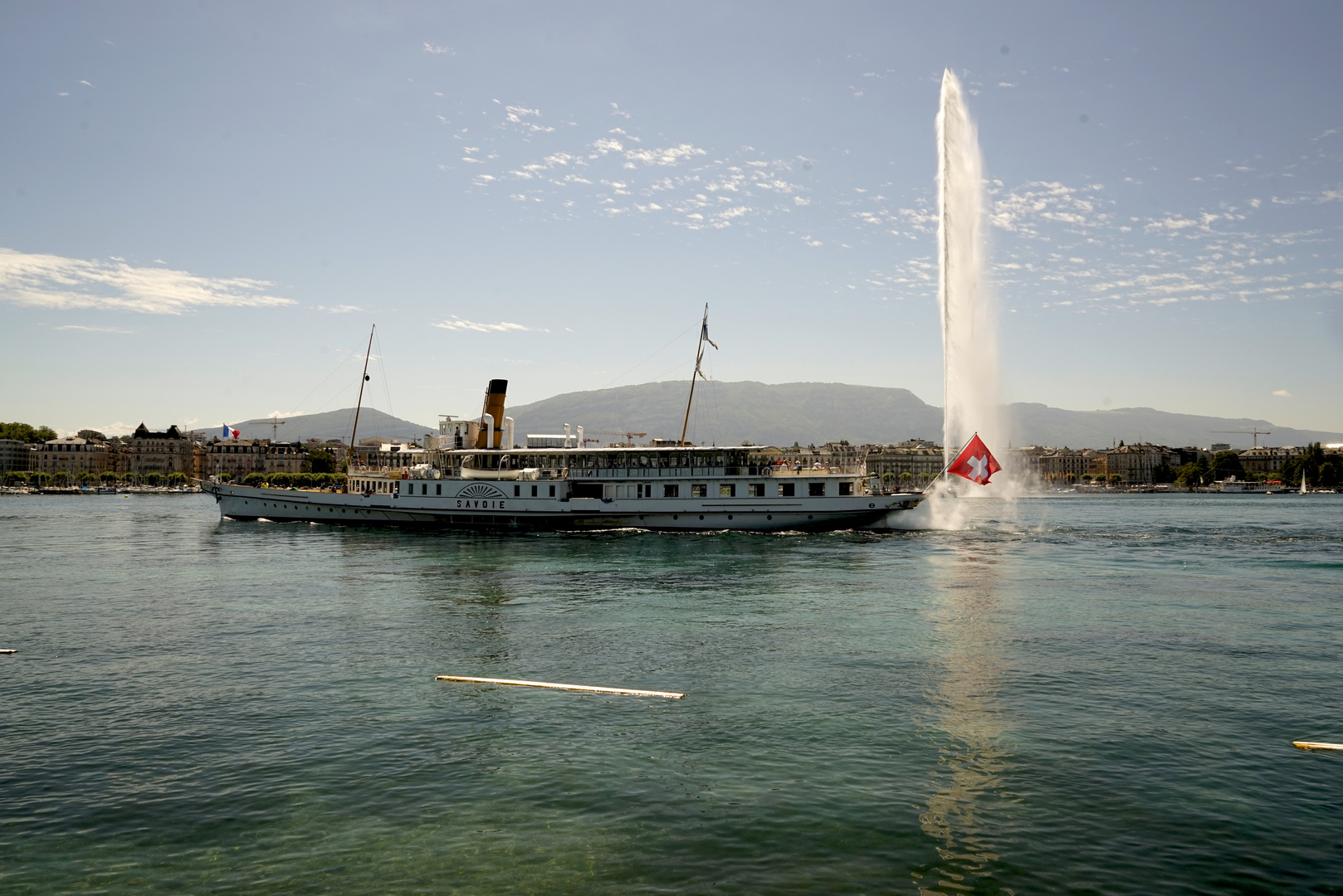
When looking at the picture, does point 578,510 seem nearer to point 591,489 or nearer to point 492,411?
point 591,489

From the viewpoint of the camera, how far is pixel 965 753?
14.6 meters


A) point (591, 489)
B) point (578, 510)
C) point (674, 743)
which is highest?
point (591, 489)

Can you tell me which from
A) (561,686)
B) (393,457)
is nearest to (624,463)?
(393,457)

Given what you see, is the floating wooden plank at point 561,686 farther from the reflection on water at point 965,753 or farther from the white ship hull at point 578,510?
the white ship hull at point 578,510

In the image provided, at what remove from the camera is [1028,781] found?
Answer: 43.8ft

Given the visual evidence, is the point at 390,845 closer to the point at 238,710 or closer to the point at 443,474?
the point at 238,710

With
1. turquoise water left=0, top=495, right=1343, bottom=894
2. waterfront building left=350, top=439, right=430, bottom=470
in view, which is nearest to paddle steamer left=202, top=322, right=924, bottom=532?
waterfront building left=350, top=439, right=430, bottom=470

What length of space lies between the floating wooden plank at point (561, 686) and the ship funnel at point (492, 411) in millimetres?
50861

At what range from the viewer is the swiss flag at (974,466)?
51.3 meters

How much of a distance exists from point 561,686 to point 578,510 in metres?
44.3

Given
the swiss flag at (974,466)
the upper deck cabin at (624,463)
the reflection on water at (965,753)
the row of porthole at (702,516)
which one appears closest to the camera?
the reflection on water at (965,753)

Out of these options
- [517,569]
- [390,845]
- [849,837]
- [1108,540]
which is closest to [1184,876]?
[849,837]

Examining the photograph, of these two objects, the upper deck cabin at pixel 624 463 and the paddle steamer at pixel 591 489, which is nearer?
the paddle steamer at pixel 591 489

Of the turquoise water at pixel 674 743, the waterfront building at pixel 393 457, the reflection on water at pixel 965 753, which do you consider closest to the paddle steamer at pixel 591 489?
the waterfront building at pixel 393 457
